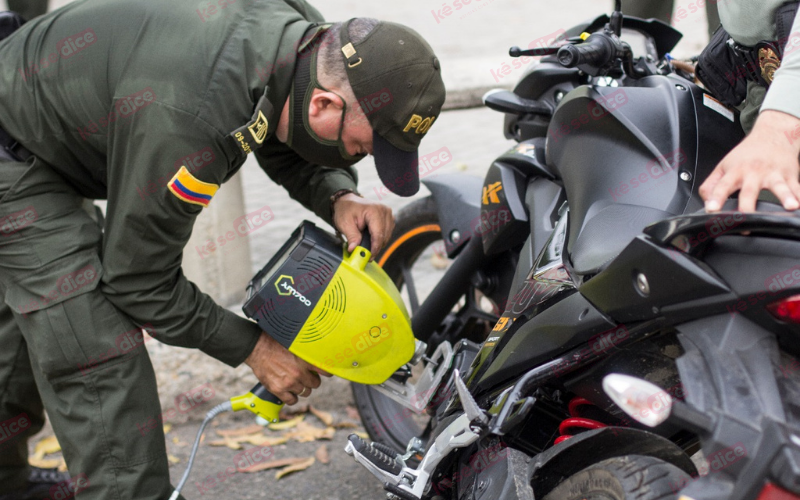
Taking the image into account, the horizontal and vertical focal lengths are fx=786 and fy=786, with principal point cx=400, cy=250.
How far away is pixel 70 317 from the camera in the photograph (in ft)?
6.41

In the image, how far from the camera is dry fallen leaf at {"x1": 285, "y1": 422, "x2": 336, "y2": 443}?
2967mm

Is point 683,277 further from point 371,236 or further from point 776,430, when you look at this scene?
point 371,236

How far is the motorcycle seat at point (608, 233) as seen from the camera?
1493 mm

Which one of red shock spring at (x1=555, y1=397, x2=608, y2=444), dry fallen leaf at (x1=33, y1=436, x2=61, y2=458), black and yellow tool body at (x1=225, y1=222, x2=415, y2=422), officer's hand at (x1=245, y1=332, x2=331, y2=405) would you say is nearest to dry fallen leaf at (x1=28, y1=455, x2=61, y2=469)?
dry fallen leaf at (x1=33, y1=436, x2=61, y2=458)

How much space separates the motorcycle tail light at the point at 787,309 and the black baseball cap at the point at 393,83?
101 cm

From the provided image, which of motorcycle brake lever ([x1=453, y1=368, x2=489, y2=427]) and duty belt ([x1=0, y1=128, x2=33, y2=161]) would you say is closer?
motorcycle brake lever ([x1=453, y1=368, x2=489, y2=427])

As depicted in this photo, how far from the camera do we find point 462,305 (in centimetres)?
261

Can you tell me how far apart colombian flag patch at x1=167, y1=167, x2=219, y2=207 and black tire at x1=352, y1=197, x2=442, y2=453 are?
3.22 feet

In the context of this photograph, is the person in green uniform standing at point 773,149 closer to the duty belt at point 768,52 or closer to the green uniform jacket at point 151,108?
the duty belt at point 768,52

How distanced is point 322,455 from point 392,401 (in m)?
0.34

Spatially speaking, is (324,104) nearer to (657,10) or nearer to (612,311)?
(612,311)

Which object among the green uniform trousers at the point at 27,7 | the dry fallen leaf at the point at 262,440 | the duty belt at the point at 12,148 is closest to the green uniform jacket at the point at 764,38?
the duty belt at the point at 12,148

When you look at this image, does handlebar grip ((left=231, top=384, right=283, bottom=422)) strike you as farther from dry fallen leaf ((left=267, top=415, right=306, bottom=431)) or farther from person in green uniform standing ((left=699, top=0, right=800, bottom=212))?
person in green uniform standing ((left=699, top=0, right=800, bottom=212))

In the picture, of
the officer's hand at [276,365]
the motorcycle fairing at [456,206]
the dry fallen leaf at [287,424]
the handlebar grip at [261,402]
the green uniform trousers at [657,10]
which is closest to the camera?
the officer's hand at [276,365]
